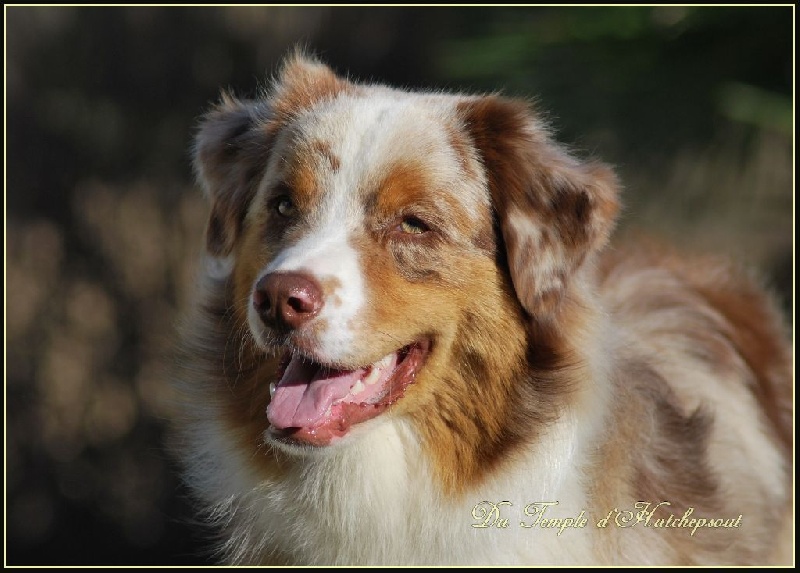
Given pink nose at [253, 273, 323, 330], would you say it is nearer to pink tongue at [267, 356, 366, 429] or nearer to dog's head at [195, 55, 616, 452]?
dog's head at [195, 55, 616, 452]

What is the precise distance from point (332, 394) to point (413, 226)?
0.63m

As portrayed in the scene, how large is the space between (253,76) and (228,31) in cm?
44

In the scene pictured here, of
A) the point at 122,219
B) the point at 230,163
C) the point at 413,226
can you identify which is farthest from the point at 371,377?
the point at 122,219

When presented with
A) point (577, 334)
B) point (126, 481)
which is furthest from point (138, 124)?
point (577, 334)

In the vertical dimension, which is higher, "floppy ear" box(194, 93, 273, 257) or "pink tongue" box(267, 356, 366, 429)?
"floppy ear" box(194, 93, 273, 257)

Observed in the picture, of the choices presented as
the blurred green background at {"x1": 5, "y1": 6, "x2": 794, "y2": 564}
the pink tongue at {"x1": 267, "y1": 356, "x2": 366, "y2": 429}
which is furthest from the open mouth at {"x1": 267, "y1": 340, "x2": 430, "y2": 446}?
the blurred green background at {"x1": 5, "y1": 6, "x2": 794, "y2": 564}

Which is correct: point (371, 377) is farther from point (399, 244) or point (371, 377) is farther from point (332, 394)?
point (399, 244)

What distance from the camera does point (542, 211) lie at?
332 centimetres

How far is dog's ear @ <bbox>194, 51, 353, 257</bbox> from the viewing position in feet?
12.1

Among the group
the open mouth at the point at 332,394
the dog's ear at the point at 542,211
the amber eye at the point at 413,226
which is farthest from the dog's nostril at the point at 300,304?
the dog's ear at the point at 542,211

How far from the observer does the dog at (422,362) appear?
3127 millimetres

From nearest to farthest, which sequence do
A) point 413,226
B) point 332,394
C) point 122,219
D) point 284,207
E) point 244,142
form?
point 332,394 < point 413,226 < point 284,207 < point 244,142 < point 122,219

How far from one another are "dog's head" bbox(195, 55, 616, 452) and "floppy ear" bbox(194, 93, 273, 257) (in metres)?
0.07

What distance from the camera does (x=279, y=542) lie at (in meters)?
3.50
